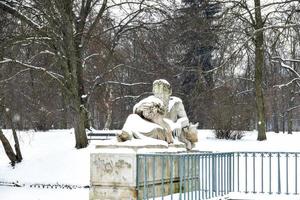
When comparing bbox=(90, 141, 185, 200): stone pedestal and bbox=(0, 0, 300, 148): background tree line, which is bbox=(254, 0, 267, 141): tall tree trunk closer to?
bbox=(0, 0, 300, 148): background tree line

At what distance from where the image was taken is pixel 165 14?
26.0 metres

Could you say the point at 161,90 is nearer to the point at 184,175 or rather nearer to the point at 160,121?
the point at 160,121

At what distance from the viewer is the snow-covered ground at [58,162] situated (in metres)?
19.9

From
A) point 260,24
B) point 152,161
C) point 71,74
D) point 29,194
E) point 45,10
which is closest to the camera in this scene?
point 152,161

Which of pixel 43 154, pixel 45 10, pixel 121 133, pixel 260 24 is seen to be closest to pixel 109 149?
pixel 121 133

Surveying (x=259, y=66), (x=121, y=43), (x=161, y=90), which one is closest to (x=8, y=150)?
(x=121, y=43)

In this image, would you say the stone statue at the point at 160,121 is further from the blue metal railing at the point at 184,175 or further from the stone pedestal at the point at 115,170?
the blue metal railing at the point at 184,175

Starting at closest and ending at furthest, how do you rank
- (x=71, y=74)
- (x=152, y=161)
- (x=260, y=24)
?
(x=152, y=161)
(x=71, y=74)
(x=260, y=24)

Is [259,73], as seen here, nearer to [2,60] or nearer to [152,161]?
[2,60]

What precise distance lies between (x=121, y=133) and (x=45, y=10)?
13.0 meters

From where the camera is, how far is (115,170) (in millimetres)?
10234

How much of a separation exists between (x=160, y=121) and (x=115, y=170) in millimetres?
1734

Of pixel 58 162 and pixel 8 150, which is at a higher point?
pixel 8 150

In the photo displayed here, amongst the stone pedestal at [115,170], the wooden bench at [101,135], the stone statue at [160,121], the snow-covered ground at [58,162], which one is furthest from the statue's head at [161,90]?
the wooden bench at [101,135]
